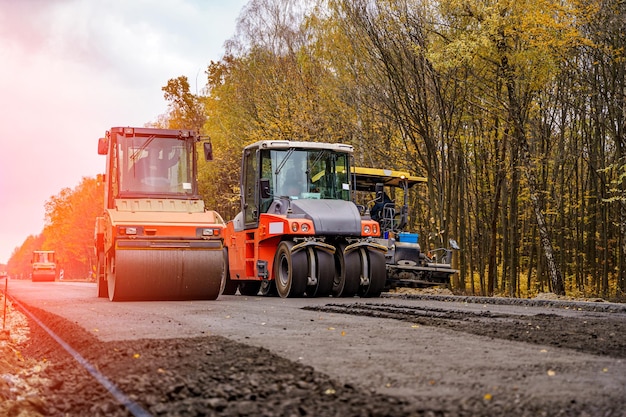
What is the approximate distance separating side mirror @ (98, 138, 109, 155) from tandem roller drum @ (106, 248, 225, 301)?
2.66 meters

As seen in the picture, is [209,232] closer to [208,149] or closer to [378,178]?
[208,149]

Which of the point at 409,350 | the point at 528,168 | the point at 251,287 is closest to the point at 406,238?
the point at 251,287

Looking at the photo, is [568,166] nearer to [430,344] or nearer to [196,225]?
[196,225]

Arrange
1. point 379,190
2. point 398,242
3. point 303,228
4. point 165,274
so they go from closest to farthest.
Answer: point 165,274 → point 303,228 → point 379,190 → point 398,242

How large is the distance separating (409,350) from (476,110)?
20576 millimetres

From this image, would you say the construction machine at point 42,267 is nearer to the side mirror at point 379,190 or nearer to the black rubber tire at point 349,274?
the side mirror at point 379,190

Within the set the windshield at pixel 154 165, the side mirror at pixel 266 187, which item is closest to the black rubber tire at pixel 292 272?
the side mirror at pixel 266 187

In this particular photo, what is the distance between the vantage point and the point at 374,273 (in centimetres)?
1697

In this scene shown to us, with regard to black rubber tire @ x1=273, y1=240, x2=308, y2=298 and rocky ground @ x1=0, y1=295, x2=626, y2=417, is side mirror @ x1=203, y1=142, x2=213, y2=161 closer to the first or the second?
black rubber tire @ x1=273, y1=240, x2=308, y2=298

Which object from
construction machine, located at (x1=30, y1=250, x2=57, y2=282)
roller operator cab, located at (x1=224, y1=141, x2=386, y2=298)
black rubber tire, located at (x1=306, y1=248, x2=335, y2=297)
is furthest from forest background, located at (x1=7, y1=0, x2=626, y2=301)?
construction machine, located at (x1=30, y1=250, x2=57, y2=282)

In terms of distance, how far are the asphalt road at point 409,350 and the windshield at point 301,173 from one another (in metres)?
5.68

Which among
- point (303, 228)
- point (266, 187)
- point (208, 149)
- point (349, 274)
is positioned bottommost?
point (349, 274)

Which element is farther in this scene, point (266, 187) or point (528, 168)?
point (528, 168)

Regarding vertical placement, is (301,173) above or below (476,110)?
below
